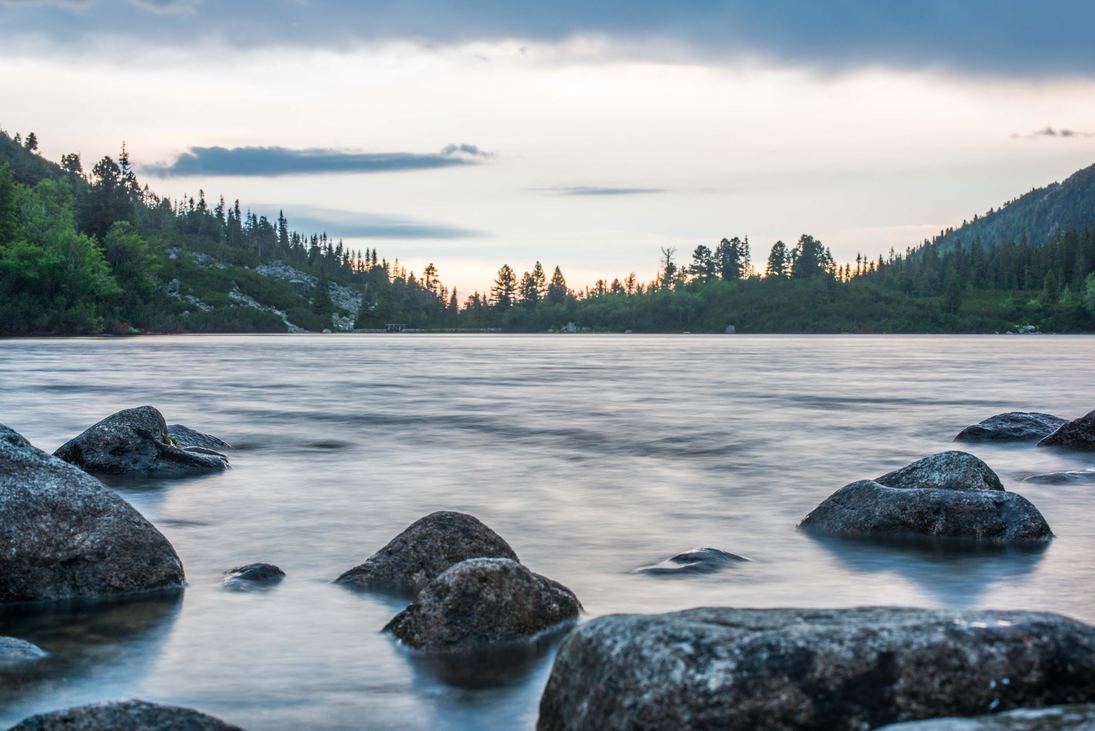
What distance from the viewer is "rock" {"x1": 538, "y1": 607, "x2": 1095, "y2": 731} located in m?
4.69

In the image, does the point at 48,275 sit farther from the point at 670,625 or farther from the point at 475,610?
the point at 670,625

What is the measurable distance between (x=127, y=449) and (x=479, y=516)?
6.44 metres

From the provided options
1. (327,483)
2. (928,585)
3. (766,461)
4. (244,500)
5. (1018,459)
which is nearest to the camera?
(928,585)

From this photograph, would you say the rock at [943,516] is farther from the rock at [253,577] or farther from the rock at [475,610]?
the rock at [253,577]

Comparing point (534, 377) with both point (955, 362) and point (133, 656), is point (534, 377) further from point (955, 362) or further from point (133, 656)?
point (133, 656)

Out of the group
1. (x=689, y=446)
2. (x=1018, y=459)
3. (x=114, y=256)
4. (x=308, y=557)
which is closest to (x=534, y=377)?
(x=689, y=446)

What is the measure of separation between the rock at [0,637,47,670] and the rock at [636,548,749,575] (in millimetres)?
6069

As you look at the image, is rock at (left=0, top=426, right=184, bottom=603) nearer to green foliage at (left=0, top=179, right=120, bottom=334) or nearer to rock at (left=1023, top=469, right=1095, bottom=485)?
rock at (left=1023, top=469, right=1095, bottom=485)

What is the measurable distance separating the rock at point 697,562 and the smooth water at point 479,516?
0.22m

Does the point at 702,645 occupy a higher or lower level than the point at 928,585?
higher

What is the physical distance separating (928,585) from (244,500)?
32.9ft

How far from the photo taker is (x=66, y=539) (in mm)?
9398

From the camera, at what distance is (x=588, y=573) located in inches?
436

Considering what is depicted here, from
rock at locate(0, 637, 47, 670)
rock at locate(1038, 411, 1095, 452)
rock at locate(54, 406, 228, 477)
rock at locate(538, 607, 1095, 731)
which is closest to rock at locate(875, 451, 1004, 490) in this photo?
rock at locate(1038, 411, 1095, 452)
